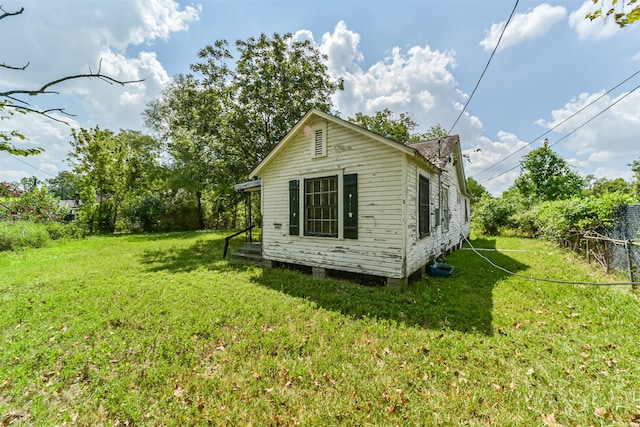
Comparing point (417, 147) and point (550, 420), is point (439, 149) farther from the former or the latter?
point (550, 420)

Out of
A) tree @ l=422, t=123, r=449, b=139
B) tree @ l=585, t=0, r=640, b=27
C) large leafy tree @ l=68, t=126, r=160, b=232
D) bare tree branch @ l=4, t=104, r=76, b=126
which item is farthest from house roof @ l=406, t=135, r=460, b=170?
large leafy tree @ l=68, t=126, r=160, b=232

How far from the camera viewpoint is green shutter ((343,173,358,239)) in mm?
6004

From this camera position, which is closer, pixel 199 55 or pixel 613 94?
pixel 613 94

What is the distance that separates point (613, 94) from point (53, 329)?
48.4 feet

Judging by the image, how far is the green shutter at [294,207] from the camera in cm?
700

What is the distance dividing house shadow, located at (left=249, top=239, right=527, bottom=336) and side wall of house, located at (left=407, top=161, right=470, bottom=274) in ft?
2.37

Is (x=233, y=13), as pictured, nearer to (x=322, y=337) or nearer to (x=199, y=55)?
(x=322, y=337)

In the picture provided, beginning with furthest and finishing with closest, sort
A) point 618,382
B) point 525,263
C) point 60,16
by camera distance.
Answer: point 525,263 < point 618,382 < point 60,16

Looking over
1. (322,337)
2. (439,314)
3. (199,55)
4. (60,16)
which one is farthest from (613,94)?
(199,55)

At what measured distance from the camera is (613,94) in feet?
24.3

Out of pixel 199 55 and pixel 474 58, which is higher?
pixel 199 55

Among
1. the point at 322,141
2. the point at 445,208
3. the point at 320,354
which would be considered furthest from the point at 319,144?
the point at 445,208

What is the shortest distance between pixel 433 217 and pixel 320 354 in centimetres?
576

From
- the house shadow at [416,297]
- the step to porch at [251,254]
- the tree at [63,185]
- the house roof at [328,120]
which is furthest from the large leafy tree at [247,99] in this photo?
the tree at [63,185]
